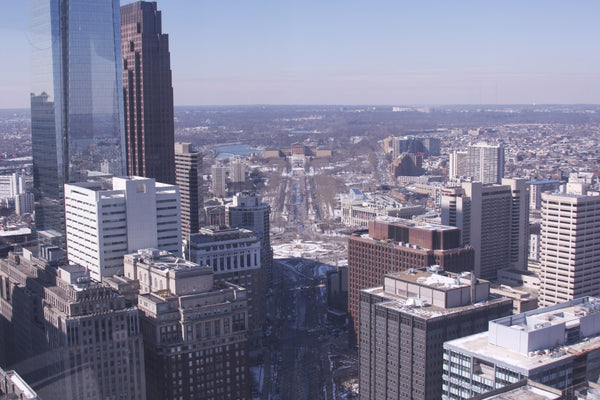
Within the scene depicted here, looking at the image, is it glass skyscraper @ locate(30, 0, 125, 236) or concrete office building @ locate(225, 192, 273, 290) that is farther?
concrete office building @ locate(225, 192, 273, 290)

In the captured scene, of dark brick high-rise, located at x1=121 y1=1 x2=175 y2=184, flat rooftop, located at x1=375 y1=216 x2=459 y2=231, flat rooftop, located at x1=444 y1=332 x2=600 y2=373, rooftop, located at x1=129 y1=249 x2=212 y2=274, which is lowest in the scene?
flat rooftop, located at x1=444 y1=332 x2=600 y2=373

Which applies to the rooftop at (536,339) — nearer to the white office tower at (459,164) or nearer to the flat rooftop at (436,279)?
the flat rooftop at (436,279)

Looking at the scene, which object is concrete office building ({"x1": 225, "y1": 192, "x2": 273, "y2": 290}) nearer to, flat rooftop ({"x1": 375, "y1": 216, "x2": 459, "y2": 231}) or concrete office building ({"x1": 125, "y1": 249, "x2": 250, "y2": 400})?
flat rooftop ({"x1": 375, "y1": 216, "x2": 459, "y2": 231})

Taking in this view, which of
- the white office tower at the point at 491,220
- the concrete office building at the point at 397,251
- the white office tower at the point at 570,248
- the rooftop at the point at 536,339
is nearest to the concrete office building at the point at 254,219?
the concrete office building at the point at 397,251

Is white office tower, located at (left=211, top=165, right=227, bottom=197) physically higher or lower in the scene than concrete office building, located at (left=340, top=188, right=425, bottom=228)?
higher

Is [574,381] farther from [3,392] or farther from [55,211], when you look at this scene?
[55,211]

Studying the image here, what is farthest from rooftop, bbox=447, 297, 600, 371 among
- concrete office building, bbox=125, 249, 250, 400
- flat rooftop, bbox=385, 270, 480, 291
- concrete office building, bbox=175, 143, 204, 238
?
concrete office building, bbox=175, 143, 204, 238

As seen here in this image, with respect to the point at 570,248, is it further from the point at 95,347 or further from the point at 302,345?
the point at 95,347
